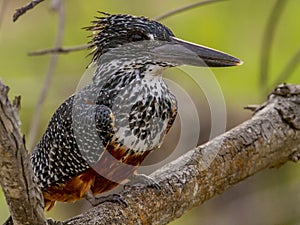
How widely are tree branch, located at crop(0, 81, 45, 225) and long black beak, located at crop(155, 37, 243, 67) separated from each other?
0.90 meters

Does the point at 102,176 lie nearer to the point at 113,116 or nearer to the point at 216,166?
the point at 113,116

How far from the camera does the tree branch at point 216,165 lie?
11.3ft

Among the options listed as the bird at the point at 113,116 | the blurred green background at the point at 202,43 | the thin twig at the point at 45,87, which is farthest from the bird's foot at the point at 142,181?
the blurred green background at the point at 202,43

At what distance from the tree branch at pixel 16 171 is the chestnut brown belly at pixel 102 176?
0.78 m

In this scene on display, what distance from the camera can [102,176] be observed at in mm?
3586

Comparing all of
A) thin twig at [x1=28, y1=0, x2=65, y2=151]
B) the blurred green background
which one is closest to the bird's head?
thin twig at [x1=28, y1=0, x2=65, y2=151]

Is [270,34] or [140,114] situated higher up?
[270,34]

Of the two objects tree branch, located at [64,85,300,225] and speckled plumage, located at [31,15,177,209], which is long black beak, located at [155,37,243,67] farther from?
tree branch, located at [64,85,300,225]

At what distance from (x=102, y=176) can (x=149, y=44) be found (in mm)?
601

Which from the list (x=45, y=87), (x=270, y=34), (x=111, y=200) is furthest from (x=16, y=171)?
(x=270, y=34)

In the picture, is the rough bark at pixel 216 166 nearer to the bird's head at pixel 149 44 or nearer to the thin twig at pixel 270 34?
Answer: the thin twig at pixel 270 34

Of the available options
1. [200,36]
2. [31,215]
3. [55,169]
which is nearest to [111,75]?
[55,169]

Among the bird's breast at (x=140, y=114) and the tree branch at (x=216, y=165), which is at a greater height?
the bird's breast at (x=140, y=114)

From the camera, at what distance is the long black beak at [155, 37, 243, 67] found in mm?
3273
